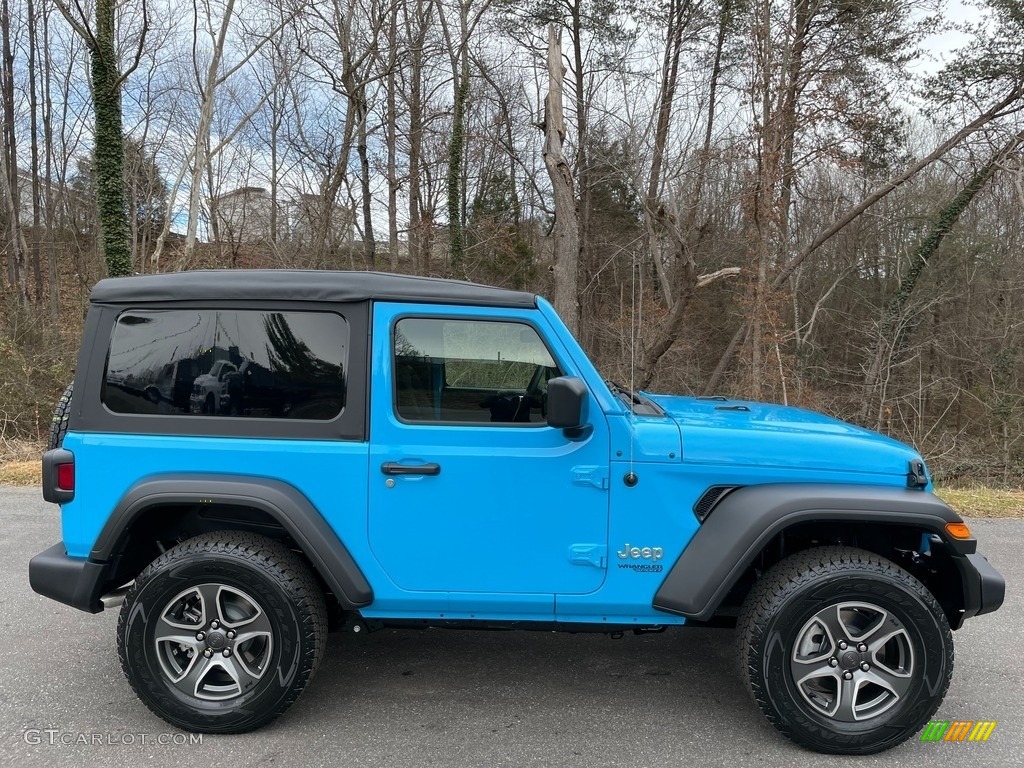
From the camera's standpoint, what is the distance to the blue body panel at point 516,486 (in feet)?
9.11

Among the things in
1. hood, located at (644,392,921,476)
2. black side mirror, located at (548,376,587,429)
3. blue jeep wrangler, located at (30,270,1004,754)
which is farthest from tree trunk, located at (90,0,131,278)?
hood, located at (644,392,921,476)

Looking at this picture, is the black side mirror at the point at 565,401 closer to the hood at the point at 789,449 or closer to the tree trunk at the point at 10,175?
the hood at the point at 789,449

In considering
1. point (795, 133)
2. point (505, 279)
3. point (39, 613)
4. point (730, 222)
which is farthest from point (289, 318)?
point (505, 279)

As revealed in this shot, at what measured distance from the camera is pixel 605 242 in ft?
66.2

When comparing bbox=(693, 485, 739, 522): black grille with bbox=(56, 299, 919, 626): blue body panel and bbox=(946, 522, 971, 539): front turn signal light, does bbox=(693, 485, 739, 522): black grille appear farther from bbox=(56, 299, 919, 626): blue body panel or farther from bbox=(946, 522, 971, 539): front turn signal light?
bbox=(946, 522, 971, 539): front turn signal light

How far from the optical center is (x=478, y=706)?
2996 millimetres

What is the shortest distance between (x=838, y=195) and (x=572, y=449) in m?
13.9

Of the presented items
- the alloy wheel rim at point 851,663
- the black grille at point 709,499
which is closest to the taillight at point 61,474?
the black grille at point 709,499

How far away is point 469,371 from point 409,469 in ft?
1.72

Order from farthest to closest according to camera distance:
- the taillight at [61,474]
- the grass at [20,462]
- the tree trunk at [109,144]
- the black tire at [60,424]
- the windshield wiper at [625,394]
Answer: the tree trunk at [109,144] < the grass at [20,462] < the windshield wiper at [625,394] < the black tire at [60,424] < the taillight at [61,474]

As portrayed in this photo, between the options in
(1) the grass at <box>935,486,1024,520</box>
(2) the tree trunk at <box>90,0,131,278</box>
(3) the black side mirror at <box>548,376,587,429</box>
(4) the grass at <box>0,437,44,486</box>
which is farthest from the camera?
(2) the tree trunk at <box>90,0,131,278</box>

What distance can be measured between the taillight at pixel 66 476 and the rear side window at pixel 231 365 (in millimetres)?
310

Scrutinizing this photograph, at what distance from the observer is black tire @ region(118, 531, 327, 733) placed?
2758 mm

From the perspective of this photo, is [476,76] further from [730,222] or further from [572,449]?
[572,449]
